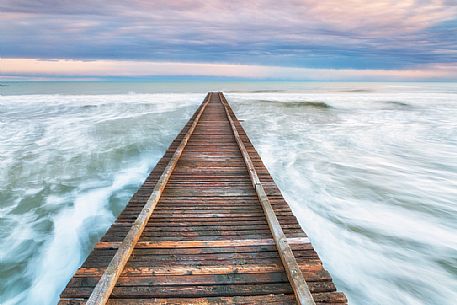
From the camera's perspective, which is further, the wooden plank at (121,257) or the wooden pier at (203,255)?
the wooden pier at (203,255)

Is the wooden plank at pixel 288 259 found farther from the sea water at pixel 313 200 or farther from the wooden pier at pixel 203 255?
the sea water at pixel 313 200

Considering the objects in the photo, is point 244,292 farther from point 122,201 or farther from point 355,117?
point 355,117

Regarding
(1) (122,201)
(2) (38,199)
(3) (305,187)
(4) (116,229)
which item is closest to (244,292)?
(4) (116,229)

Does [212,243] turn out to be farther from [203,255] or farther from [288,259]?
[288,259]

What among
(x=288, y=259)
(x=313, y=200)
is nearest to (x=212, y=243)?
(x=288, y=259)

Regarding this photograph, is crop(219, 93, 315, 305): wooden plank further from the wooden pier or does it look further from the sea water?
the sea water

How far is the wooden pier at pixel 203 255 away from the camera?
2680 millimetres

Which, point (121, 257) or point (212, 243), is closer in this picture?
point (121, 257)

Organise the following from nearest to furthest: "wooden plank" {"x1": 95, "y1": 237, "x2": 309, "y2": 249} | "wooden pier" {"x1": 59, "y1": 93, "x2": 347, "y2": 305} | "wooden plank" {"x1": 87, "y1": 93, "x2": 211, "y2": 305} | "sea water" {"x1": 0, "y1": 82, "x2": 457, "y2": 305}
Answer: "wooden plank" {"x1": 87, "y1": 93, "x2": 211, "y2": 305} → "wooden pier" {"x1": 59, "y1": 93, "x2": 347, "y2": 305} → "wooden plank" {"x1": 95, "y1": 237, "x2": 309, "y2": 249} → "sea water" {"x1": 0, "y1": 82, "x2": 457, "y2": 305}

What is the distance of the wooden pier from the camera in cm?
268

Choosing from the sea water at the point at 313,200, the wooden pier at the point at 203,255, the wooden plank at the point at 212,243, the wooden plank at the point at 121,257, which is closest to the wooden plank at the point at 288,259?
the wooden pier at the point at 203,255

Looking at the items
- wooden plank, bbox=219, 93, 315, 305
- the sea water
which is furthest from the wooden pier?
the sea water

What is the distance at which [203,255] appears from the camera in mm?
3309

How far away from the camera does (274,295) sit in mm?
Result: 2715
